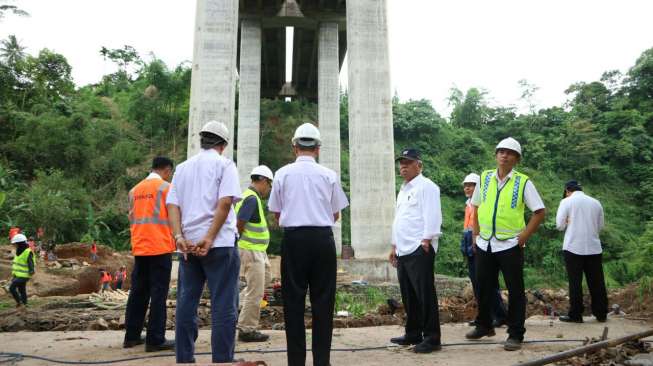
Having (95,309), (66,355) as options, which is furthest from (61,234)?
(66,355)

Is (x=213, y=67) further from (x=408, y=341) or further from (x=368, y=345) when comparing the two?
(x=408, y=341)

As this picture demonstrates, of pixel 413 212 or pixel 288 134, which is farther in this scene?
pixel 288 134

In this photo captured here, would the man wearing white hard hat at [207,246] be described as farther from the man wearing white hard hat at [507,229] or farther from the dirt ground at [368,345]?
the man wearing white hard hat at [507,229]

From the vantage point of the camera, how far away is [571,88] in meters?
44.1

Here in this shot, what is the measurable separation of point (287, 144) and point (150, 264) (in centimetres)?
2804

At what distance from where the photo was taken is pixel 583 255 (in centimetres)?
700

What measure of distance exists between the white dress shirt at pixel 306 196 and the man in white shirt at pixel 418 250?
1.31 meters

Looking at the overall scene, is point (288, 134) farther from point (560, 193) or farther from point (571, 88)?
point (571, 88)

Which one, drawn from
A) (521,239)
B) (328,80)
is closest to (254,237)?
(521,239)

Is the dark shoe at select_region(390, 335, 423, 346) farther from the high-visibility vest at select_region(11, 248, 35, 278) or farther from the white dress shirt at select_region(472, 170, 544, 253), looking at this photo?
the high-visibility vest at select_region(11, 248, 35, 278)

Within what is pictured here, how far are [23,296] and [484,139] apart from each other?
35593 mm

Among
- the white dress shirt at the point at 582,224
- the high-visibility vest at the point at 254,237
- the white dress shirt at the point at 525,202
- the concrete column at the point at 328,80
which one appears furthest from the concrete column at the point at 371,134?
the white dress shirt at the point at 525,202

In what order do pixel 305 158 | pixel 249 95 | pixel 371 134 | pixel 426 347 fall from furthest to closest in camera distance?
pixel 249 95, pixel 371 134, pixel 426 347, pixel 305 158

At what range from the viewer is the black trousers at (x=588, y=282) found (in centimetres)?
685
